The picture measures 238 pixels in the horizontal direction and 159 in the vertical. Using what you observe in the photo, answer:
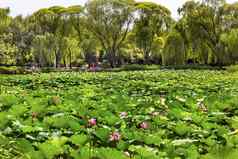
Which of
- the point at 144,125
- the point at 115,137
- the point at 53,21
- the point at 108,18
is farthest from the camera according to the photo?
the point at 53,21

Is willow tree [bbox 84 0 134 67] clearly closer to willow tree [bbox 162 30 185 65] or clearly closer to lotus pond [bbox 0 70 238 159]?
willow tree [bbox 162 30 185 65]

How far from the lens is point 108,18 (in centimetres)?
4350

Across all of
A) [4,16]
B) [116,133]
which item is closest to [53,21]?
[4,16]

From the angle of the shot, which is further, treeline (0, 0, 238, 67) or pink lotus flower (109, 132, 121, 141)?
treeline (0, 0, 238, 67)

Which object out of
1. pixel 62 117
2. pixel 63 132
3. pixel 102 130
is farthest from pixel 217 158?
pixel 62 117

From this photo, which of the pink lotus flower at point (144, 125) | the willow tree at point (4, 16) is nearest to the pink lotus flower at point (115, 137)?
the pink lotus flower at point (144, 125)

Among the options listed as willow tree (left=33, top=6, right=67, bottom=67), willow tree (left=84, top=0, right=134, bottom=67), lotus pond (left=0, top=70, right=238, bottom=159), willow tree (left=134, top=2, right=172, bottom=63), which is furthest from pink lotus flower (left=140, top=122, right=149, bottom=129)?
willow tree (left=33, top=6, right=67, bottom=67)

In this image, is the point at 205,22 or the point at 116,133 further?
the point at 205,22

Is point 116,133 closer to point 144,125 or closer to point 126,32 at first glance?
point 144,125

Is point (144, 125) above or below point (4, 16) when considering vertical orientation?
below

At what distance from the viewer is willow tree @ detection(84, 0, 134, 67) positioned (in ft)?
142

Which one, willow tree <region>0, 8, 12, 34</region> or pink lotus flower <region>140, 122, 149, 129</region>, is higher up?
willow tree <region>0, 8, 12, 34</region>

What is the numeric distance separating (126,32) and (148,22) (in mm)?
3217

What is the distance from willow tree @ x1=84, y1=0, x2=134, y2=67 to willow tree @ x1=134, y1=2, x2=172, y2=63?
6.29 feet
